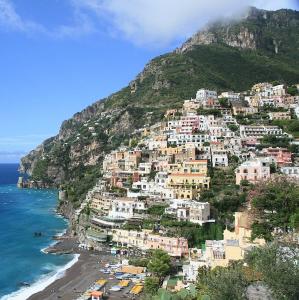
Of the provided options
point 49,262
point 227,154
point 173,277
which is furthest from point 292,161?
point 49,262

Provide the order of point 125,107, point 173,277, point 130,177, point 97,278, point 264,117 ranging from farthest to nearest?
point 125,107
point 264,117
point 130,177
point 97,278
point 173,277

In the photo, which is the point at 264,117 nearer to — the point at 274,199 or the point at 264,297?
the point at 274,199

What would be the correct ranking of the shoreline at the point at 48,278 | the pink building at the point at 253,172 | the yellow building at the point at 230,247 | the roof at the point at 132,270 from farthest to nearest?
1. the pink building at the point at 253,172
2. the roof at the point at 132,270
3. the shoreline at the point at 48,278
4. the yellow building at the point at 230,247

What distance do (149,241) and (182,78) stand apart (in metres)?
84.2

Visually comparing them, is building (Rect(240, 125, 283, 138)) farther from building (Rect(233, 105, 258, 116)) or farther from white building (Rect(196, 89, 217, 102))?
white building (Rect(196, 89, 217, 102))

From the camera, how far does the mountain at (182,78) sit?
12769 cm

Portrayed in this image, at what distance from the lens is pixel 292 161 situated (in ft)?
Answer: 227

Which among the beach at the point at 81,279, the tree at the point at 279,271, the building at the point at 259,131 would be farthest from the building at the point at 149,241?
the building at the point at 259,131

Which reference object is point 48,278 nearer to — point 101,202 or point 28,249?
point 28,249

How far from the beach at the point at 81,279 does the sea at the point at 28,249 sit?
962 mm

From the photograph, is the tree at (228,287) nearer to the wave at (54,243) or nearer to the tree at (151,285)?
A: the tree at (151,285)

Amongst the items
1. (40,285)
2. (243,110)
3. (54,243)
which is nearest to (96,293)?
(40,285)

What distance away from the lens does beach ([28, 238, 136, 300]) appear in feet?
148

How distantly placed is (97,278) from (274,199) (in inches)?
773
